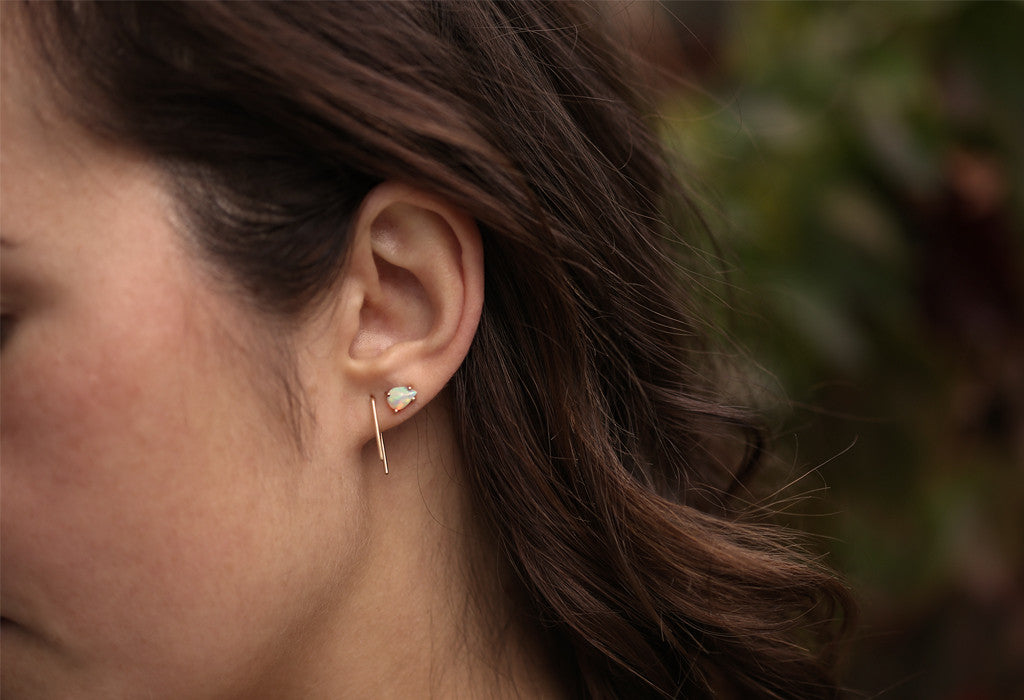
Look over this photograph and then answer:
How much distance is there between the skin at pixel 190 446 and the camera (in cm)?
85

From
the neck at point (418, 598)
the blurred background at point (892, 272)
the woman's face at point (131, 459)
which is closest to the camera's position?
the woman's face at point (131, 459)

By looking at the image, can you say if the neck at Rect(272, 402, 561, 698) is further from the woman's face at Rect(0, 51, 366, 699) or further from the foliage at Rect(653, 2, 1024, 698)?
the foliage at Rect(653, 2, 1024, 698)

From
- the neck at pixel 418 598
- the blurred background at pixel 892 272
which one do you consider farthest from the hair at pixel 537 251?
the blurred background at pixel 892 272

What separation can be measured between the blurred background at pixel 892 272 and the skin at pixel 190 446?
617 mm

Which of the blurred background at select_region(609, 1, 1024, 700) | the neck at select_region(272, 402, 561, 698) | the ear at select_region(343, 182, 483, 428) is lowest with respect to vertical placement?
the blurred background at select_region(609, 1, 1024, 700)

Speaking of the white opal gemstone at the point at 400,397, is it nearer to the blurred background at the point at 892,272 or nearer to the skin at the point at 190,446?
the skin at the point at 190,446

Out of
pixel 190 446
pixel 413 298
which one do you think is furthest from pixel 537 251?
pixel 190 446

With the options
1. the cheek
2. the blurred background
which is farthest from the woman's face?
the blurred background

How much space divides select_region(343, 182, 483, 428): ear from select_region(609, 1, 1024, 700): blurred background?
0.59 m

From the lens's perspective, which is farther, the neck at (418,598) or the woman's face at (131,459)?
the neck at (418,598)

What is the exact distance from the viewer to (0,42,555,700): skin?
852mm

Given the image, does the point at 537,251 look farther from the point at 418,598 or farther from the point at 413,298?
the point at 418,598

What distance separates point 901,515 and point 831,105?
0.62 metres

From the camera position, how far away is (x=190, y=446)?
0.87m
